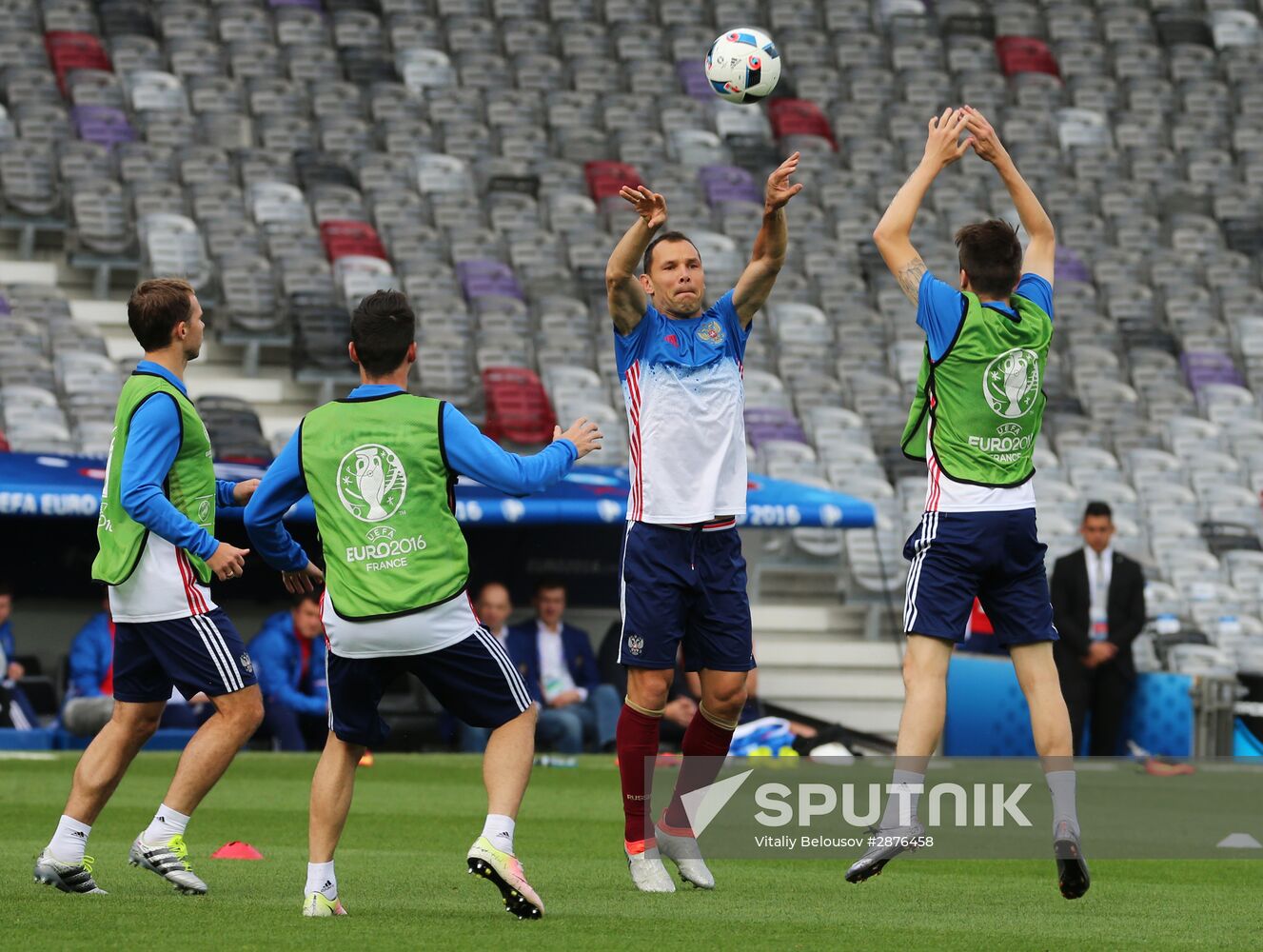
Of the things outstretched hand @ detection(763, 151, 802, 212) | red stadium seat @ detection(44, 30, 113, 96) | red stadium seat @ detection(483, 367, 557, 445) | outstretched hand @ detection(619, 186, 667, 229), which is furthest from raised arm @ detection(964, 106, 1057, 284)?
red stadium seat @ detection(44, 30, 113, 96)

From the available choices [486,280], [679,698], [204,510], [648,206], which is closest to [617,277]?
[648,206]

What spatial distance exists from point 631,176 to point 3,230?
704cm

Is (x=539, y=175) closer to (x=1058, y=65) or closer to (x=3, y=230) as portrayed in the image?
(x=3, y=230)

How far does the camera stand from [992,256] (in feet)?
21.7

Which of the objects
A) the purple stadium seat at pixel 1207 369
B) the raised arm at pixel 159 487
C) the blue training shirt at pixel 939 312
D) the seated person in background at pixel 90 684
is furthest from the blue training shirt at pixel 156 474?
the purple stadium seat at pixel 1207 369

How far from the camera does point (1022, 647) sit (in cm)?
655

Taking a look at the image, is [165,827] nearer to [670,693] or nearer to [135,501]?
[135,501]

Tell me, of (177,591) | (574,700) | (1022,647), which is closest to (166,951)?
(177,591)

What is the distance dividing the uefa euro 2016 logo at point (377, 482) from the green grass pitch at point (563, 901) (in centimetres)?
123

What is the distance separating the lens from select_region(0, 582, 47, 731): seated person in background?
13.7 m

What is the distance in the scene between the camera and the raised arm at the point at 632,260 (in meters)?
6.68

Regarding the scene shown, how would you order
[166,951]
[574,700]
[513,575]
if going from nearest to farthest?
1. [166,951]
2. [574,700]
3. [513,575]

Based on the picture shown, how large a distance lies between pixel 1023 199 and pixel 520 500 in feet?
26.1

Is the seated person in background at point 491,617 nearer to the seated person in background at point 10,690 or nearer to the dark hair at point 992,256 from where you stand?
the seated person in background at point 10,690
